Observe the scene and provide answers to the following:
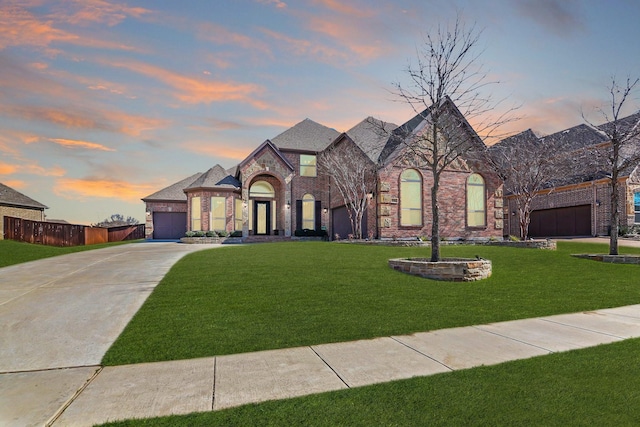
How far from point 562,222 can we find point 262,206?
2570 centimetres

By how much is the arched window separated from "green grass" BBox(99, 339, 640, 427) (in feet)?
84.3

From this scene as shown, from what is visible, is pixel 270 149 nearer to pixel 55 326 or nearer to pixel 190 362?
pixel 55 326

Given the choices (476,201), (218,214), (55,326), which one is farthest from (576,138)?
(55,326)

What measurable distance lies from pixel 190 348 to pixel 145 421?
1.84 m

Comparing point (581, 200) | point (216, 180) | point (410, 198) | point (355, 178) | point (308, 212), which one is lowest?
point (308, 212)

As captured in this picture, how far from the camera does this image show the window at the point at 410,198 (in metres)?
21.3

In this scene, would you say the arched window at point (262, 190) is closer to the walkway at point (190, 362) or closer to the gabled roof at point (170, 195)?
the gabled roof at point (170, 195)

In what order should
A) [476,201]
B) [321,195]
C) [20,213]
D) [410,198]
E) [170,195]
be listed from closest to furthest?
[410,198] → [476,201] → [321,195] → [170,195] → [20,213]

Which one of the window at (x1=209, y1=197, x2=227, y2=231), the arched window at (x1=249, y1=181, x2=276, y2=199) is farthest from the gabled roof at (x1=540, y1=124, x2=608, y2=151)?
the window at (x1=209, y1=197, x2=227, y2=231)

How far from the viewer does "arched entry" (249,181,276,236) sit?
2852 cm

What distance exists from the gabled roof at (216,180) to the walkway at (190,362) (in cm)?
2082

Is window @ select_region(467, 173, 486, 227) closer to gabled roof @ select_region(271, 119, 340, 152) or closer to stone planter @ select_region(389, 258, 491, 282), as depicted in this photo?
gabled roof @ select_region(271, 119, 340, 152)

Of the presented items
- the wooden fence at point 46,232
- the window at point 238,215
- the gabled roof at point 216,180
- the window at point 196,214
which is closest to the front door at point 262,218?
the window at point 238,215

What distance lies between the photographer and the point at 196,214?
27688mm
